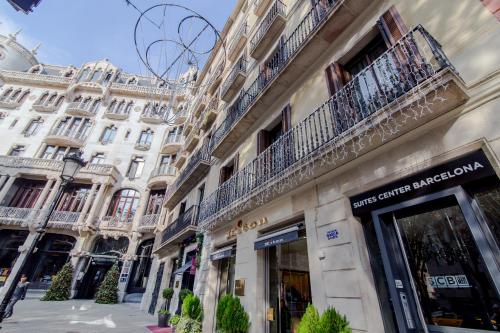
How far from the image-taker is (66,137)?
2741 centimetres

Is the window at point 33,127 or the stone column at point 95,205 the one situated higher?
the window at point 33,127

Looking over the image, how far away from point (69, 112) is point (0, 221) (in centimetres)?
1508

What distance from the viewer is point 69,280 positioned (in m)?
19.4

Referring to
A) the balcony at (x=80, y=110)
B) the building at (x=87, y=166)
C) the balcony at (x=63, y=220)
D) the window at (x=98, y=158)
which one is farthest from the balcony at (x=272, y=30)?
the balcony at (x=80, y=110)

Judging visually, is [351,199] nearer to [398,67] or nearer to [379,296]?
[379,296]

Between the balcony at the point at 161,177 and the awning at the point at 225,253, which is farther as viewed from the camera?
the balcony at the point at 161,177

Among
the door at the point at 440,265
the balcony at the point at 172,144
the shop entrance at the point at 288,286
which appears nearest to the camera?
the door at the point at 440,265

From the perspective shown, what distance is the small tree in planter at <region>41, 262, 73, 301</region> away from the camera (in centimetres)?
1800

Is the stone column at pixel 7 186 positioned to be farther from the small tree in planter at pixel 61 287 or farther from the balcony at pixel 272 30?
the balcony at pixel 272 30

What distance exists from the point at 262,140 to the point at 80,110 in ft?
104

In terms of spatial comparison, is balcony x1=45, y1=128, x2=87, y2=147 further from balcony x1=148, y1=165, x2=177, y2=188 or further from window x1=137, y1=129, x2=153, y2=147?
balcony x1=148, y1=165, x2=177, y2=188

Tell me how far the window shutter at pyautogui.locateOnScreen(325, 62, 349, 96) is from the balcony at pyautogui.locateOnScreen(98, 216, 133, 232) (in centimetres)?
2482

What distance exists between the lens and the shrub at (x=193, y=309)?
8219 millimetres

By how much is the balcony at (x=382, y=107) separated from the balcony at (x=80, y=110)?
32.8m
